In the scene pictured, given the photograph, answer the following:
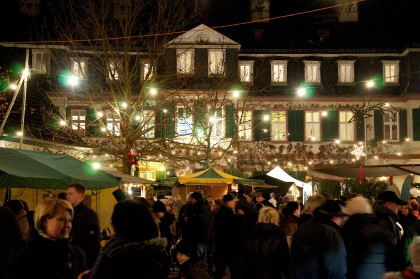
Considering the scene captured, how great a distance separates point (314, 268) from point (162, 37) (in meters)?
22.9

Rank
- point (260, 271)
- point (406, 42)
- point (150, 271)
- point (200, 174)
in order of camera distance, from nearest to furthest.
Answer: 1. point (150, 271)
2. point (260, 271)
3. point (200, 174)
4. point (406, 42)

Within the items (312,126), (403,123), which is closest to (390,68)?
(403,123)

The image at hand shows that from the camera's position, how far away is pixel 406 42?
4222 cm

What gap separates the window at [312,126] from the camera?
40844mm

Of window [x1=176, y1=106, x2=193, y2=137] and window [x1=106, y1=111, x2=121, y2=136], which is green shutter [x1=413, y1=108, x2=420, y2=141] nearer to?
window [x1=176, y1=106, x2=193, y2=137]

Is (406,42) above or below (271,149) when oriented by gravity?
above

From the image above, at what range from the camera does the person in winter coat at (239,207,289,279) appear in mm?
7297

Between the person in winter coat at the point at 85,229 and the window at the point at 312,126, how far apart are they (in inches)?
1319

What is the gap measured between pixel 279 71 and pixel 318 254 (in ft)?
115

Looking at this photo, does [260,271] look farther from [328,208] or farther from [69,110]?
[69,110]

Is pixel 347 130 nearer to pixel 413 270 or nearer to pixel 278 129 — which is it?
pixel 278 129

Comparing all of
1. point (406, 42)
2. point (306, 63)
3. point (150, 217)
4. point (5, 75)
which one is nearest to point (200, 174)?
point (5, 75)

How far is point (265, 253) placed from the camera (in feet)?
24.0

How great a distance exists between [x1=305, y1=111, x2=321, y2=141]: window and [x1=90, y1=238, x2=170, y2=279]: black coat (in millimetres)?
36875
